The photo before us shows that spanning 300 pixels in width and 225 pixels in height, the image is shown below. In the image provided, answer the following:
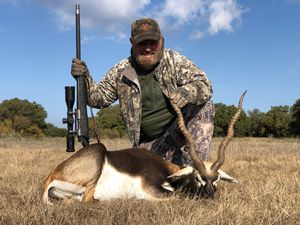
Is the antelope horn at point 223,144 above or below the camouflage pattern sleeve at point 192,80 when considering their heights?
below

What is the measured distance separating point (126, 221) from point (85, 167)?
3.39ft

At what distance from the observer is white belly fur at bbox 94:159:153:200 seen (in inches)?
158

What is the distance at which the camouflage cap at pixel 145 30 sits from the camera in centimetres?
504

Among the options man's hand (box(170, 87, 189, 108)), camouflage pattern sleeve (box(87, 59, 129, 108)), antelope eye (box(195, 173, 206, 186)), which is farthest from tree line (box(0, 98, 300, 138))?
antelope eye (box(195, 173, 206, 186))

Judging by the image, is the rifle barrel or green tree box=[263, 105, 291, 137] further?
green tree box=[263, 105, 291, 137]

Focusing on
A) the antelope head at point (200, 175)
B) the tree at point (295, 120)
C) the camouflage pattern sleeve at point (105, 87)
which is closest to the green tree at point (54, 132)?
the tree at point (295, 120)

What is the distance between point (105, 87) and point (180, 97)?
1.38 m

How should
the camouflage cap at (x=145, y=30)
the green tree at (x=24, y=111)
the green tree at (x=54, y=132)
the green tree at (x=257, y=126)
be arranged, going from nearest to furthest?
the camouflage cap at (x=145, y=30)
the green tree at (x=24, y=111)
the green tree at (x=54, y=132)
the green tree at (x=257, y=126)

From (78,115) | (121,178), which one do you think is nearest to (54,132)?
(78,115)

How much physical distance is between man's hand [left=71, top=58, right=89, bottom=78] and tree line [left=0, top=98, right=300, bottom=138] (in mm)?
25812

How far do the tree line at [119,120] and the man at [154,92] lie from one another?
2557 centimetres

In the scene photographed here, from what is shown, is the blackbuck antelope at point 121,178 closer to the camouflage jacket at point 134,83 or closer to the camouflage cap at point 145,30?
the camouflage jacket at point 134,83

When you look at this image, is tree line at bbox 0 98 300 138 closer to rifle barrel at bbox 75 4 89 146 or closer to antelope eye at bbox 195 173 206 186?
rifle barrel at bbox 75 4 89 146

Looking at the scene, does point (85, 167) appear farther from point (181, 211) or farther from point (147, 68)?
point (147, 68)
